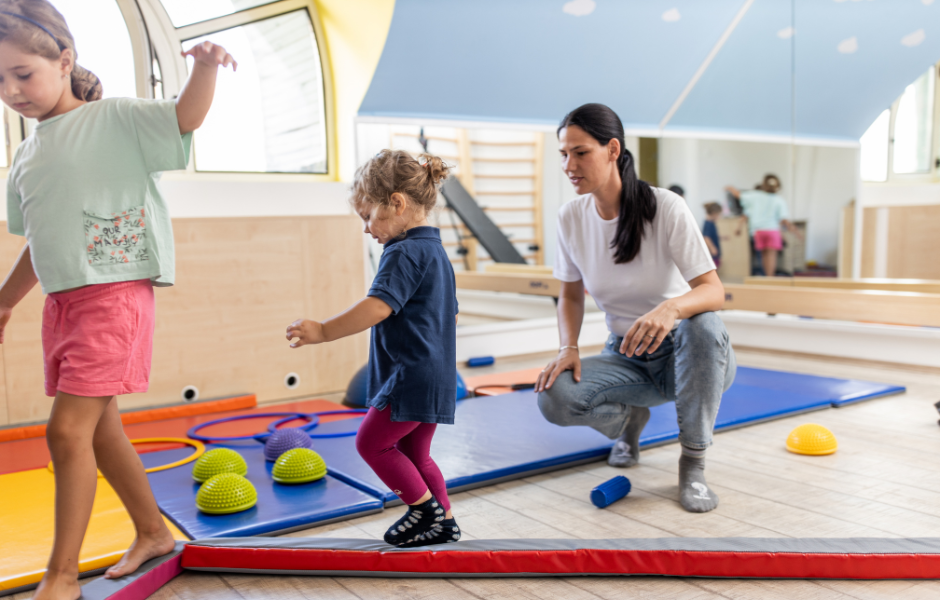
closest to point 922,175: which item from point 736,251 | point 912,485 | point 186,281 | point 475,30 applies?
point 736,251

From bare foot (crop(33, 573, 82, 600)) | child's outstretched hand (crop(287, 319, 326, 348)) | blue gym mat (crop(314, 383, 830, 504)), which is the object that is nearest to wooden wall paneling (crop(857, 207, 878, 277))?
blue gym mat (crop(314, 383, 830, 504))

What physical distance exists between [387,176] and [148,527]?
3.00ft

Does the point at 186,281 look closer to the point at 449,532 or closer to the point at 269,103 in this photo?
the point at 269,103

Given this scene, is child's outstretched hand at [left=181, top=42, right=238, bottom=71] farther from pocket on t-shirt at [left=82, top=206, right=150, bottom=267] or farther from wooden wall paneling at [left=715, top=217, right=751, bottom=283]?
wooden wall paneling at [left=715, top=217, right=751, bottom=283]

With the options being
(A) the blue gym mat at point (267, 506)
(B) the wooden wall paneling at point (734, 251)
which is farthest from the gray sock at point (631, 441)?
(B) the wooden wall paneling at point (734, 251)

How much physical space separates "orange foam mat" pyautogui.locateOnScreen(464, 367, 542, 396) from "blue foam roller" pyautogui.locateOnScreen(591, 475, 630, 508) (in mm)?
1267

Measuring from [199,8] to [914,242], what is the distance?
467 cm

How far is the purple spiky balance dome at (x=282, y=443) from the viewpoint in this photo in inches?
92.8

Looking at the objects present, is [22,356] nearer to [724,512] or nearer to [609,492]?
[609,492]

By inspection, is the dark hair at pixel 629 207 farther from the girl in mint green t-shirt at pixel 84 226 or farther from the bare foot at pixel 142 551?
the bare foot at pixel 142 551

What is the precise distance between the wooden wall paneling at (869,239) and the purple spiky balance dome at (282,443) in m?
4.50

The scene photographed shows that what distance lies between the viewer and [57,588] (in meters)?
1.41

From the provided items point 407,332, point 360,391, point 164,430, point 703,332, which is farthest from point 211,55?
point 360,391

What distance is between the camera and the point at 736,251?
219 inches
